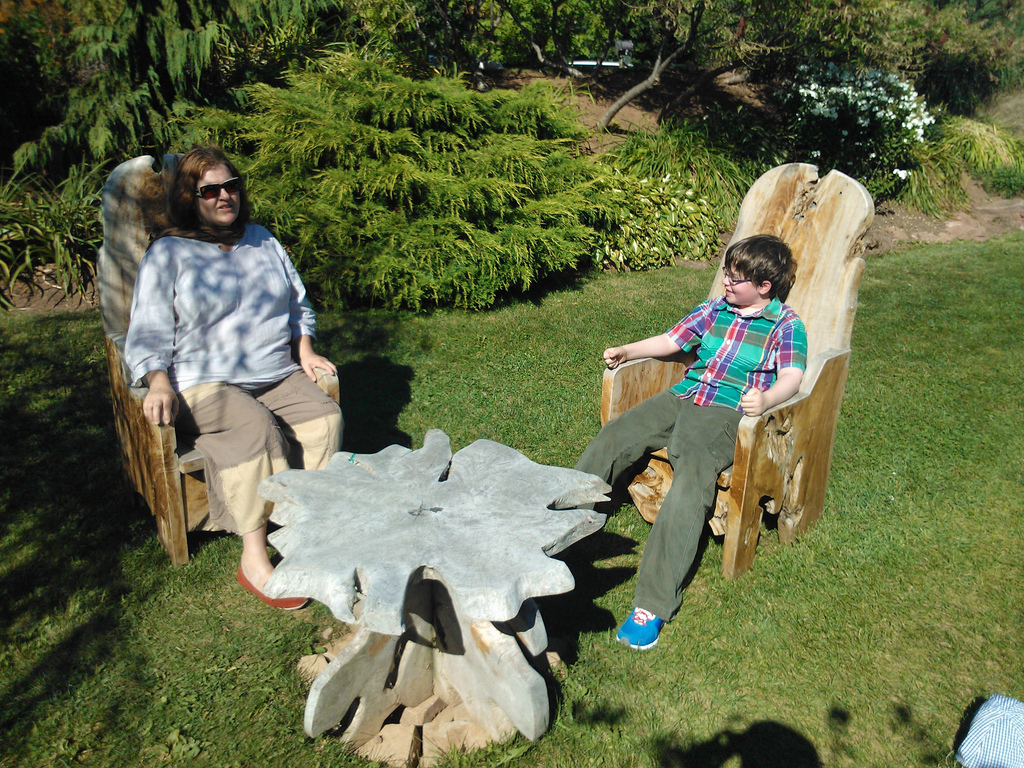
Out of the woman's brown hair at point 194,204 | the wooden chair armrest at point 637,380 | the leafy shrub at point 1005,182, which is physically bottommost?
the leafy shrub at point 1005,182

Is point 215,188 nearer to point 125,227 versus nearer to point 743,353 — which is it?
point 125,227

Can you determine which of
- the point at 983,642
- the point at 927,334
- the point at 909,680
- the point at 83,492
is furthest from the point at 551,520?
the point at 927,334

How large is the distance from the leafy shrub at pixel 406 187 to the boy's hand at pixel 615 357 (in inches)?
111

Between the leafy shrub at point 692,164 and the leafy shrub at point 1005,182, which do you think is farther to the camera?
the leafy shrub at point 1005,182

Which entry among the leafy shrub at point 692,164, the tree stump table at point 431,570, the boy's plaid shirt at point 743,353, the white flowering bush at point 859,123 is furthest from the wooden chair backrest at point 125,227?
the white flowering bush at point 859,123

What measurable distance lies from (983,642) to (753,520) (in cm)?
98

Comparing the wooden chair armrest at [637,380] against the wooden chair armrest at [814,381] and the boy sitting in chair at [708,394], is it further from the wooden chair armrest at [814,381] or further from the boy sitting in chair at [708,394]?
the wooden chair armrest at [814,381]

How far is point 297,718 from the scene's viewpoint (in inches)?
100

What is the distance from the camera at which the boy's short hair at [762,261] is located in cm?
327

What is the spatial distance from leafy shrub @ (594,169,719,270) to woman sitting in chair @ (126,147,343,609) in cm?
472

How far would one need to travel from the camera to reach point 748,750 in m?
2.46

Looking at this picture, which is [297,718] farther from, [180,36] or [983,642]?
[180,36]

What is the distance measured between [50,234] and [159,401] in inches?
168

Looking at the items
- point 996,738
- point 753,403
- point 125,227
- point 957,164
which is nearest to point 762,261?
point 753,403
